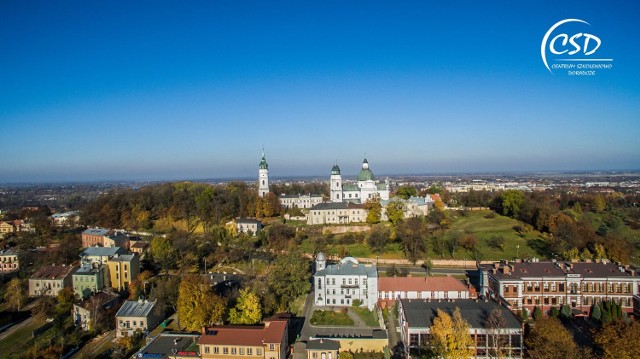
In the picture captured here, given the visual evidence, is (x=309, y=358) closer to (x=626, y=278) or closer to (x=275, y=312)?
(x=275, y=312)

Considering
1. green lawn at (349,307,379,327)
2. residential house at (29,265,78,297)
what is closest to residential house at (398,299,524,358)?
green lawn at (349,307,379,327)

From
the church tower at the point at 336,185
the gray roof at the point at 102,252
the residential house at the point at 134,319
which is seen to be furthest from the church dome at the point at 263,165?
the residential house at the point at 134,319

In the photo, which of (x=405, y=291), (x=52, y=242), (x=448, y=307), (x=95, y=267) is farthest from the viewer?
(x=52, y=242)

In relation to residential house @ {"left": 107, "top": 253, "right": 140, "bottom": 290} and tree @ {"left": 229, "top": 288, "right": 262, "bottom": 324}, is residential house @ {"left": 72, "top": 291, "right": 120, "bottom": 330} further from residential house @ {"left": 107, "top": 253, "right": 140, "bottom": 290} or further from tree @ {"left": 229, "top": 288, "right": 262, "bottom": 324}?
tree @ {"left": 229, "top": 288, "right": 262, "bottom": 324}

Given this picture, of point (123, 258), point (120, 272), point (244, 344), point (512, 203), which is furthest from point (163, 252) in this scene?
point (512, 203)

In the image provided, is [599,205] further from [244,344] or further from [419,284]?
[244,344]

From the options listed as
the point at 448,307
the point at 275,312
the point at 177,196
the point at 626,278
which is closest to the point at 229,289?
the point at 275,312
